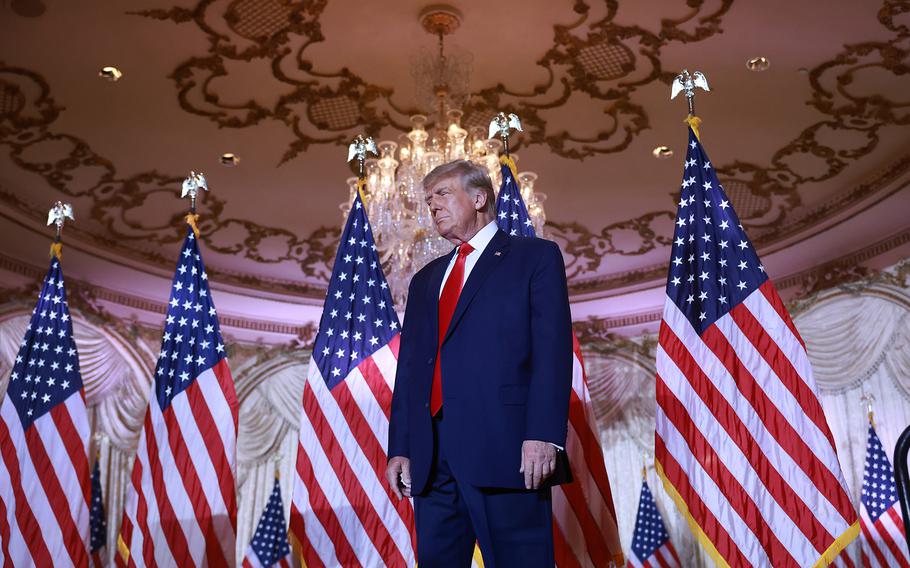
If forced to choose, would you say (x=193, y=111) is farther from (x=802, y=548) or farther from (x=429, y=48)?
(x=802, y=548)

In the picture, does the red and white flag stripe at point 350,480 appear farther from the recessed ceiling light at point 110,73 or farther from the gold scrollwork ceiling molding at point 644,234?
the gold scrollwork ceiling molding at point 644,234

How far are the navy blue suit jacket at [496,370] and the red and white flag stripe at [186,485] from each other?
1.69 m

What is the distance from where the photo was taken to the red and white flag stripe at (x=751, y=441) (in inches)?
127

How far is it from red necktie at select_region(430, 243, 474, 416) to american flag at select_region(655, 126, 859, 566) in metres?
1.17

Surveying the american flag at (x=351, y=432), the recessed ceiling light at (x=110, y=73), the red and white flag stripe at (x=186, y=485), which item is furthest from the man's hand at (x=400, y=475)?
the recessed ceiling light at (x=110, y=73)

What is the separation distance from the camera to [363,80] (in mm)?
5961

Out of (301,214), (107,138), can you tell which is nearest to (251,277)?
(301,214)

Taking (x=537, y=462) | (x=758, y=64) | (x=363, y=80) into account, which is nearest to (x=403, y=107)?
(x=363, y=80)

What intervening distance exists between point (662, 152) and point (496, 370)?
485cm

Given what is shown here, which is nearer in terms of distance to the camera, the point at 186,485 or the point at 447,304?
the point at 447,304

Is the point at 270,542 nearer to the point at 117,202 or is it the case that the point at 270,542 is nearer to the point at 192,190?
the point at 117,202

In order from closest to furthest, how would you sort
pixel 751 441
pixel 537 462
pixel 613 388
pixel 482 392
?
pixel 537 462 < pixel 482 392 < pixel 751 441 < pixel 613 388

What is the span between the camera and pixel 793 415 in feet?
11.0

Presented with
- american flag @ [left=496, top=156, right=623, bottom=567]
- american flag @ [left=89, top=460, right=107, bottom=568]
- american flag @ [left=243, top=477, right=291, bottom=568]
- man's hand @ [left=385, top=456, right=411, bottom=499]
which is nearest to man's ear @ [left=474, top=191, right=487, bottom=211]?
man's hand @ [left=385, top=456, right=411, bottom=499]
